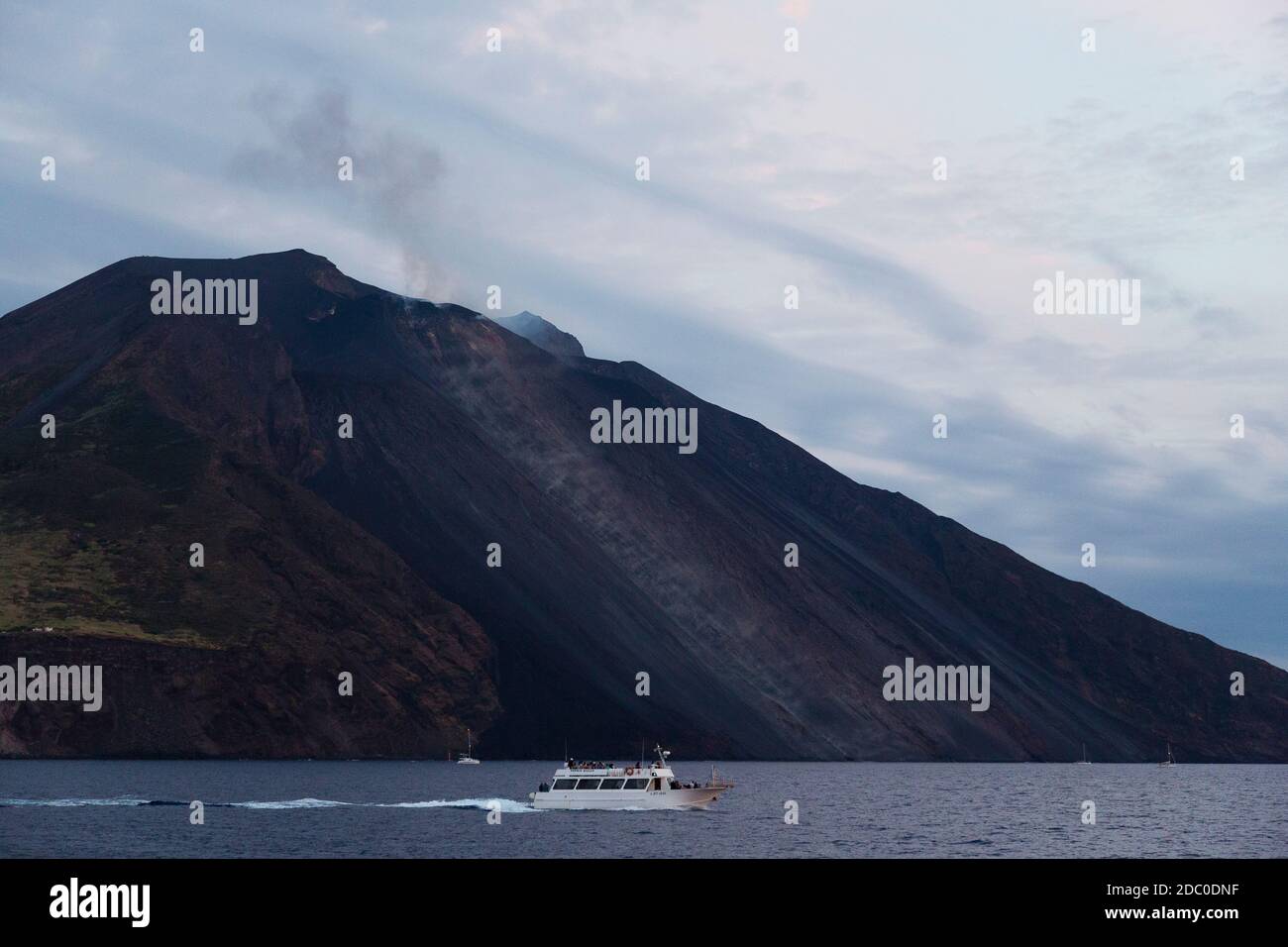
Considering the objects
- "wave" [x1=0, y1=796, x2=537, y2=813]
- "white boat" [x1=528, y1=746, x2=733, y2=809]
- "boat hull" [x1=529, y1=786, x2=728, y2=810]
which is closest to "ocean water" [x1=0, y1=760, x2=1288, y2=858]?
"wave" [x1=0, y1=796, x2=537, y2=813]

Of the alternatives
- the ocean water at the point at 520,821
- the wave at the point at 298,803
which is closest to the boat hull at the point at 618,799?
the ocean water at the point at 520,821

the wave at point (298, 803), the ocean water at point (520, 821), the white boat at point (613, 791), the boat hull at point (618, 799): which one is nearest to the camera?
the ocean water at point (520, 821)

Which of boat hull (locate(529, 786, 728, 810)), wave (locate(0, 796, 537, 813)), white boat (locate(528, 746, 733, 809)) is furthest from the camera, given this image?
white boat (locate(528, 746, 733, 809))

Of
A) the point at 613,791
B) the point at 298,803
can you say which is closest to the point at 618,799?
the point at 613,791

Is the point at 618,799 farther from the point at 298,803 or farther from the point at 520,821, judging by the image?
the point at 298,803

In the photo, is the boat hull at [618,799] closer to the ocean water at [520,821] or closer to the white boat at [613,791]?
the white boat at [613,791]

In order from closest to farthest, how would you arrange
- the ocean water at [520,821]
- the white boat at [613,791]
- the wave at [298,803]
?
the ocean water at [520,821], the wave at [298,803], the white boat at [613,791]

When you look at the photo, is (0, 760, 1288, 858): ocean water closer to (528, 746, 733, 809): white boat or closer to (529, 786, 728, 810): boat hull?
(529, 786, 728, 810): boat hull
